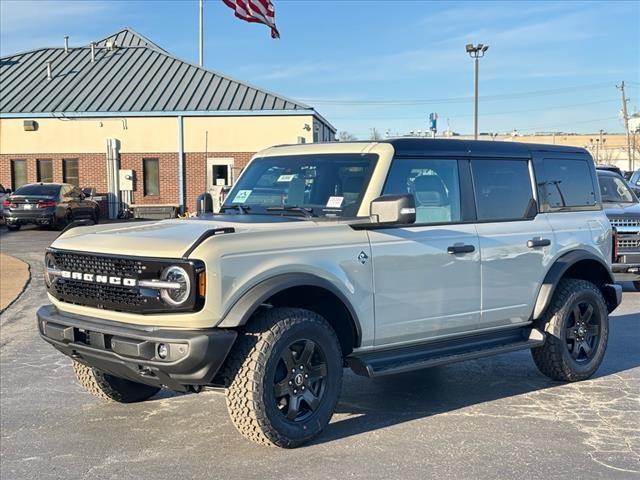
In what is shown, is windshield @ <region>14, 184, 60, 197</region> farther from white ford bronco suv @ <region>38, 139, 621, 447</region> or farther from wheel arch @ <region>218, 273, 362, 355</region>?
wheel arch @ <region>218, 273, 362, 355</region>

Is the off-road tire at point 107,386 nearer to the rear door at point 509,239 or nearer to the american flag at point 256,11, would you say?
the rear door at point 509,239

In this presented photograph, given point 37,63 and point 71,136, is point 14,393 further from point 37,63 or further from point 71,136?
point 37,63

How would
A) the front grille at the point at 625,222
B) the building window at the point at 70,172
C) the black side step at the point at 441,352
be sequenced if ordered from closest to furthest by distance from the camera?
the black side step at the point at 441,352 < the front grille at the point at 625,222 < the building window at the point at 70,172

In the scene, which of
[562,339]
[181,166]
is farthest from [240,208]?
[181,166]

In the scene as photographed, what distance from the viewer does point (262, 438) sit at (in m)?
4.45

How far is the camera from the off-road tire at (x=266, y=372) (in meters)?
4.31

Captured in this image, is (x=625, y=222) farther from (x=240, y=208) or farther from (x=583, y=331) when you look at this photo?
(x=240, y=208)

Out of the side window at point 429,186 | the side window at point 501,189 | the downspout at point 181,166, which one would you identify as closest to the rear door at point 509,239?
the side window at point 501,189

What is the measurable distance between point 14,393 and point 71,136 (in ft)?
75.9

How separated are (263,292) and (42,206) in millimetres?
19142

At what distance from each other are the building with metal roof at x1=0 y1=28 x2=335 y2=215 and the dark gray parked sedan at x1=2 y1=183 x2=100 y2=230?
4.61 m

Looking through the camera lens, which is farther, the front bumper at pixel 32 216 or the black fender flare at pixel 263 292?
the front bumper at pixel 32 216

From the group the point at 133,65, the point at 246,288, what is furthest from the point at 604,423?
the point at 133,65

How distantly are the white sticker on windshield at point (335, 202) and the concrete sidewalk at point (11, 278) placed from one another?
21.6 feet
